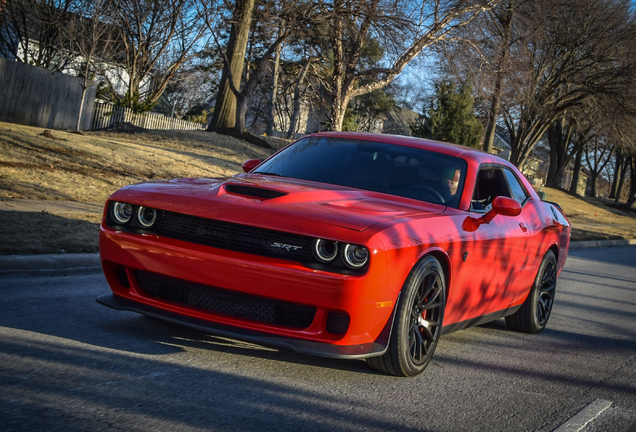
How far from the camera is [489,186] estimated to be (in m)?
6.25

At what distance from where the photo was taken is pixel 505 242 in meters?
5.78

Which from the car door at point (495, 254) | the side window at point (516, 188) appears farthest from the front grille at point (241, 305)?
the side window at point (516, 188)

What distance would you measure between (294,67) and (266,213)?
46263 mm

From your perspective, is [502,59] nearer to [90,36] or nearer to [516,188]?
[90,36]

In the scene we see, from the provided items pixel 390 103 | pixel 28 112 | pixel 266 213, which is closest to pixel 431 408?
pixel 266 213

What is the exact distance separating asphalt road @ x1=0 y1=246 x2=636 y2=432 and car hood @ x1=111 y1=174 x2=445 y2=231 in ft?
2.94

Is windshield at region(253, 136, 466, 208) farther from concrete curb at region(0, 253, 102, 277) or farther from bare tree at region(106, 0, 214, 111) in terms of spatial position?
bare tree at region(106, 0, 214, 111)

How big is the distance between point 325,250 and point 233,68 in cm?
2318

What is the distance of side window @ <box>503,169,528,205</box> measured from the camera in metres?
6.54

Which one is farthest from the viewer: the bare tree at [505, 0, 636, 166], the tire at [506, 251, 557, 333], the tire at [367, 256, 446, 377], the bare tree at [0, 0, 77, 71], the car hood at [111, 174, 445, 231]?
the bare tree at [0, 0, 77, 71]

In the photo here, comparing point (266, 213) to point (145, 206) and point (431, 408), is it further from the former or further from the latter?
point (431, 408)

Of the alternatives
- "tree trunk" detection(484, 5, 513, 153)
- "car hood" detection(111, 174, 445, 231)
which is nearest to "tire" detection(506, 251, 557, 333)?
"car hood" detection(111, 174, 445, 231)

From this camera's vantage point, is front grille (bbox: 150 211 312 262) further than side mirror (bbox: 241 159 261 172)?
No

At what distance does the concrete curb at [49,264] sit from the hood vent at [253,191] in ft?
9.33
